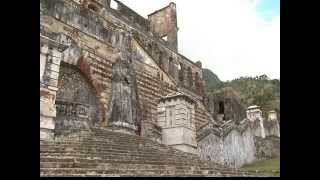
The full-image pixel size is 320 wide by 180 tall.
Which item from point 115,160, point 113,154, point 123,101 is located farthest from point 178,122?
point 115,160

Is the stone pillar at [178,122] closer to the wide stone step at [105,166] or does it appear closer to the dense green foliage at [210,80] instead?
the wide stone step at [105,166]

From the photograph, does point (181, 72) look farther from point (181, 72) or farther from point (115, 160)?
point (115, 160)

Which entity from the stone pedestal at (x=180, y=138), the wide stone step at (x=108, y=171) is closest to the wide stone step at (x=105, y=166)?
the wide stone step at (x=108, y=171)

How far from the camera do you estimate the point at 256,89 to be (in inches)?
1220

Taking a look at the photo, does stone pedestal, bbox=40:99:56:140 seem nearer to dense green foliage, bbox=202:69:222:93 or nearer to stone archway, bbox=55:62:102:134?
stone archway, bbox=55:62:102:134

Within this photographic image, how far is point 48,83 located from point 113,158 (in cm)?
204

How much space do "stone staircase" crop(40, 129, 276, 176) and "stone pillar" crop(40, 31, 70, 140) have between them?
1.18ft

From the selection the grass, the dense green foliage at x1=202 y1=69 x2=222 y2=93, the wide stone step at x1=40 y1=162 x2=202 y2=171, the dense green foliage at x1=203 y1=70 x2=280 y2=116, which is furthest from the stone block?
the dense green foliage at x1=202 y1=69 x2=222 y2=93

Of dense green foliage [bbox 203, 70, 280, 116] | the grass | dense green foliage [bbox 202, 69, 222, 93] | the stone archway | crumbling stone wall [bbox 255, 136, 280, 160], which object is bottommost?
the grass

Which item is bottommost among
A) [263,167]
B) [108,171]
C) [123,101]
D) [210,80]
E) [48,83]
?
[263,167]

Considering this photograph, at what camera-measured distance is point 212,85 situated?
115ft

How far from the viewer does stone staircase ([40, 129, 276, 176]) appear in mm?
6070
